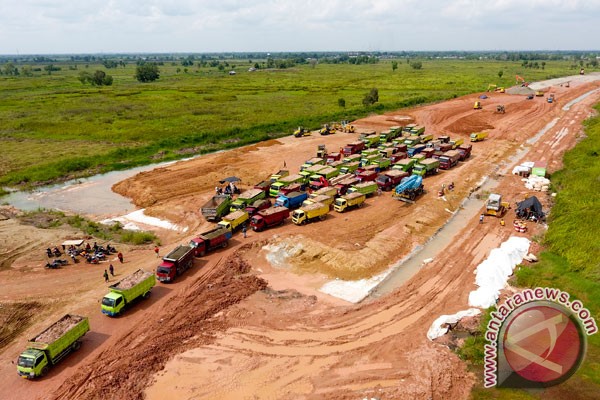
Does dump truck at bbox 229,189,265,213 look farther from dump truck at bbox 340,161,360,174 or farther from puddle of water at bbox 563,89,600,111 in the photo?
puddle of water at bbox 563,89,600,111

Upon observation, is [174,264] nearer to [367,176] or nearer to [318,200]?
[318,200]

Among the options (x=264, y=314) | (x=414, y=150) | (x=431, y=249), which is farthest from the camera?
(x=414, y=150)

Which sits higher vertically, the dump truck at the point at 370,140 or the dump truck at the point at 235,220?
the dump truck at the point at 370,140

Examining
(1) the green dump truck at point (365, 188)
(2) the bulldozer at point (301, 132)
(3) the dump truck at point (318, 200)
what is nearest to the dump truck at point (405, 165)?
(1) the green dump truck at point (365, 188)

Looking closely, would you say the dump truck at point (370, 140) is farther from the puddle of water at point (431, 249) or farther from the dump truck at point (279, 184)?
the puddle of water at point (431, 249)

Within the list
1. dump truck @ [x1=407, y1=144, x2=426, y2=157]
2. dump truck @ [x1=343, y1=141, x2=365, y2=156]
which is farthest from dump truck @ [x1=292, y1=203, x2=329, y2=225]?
dump truck @ [x1=407, y1=144, x2=426, y2=157]

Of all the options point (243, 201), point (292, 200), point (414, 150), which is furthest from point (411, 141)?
point (243, 201)
